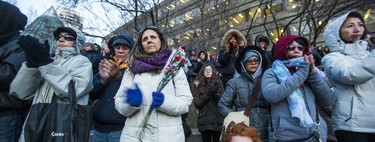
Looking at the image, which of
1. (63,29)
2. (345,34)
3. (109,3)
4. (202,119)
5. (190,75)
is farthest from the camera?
(109,3)

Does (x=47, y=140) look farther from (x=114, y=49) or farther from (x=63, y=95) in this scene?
(x=114, y=49)

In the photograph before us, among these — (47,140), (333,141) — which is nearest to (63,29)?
(47,140)

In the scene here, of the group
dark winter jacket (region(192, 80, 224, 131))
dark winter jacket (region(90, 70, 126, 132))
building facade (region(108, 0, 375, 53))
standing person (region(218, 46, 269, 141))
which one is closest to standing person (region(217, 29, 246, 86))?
dark winter jacket (region(192, 80, 224, 131))

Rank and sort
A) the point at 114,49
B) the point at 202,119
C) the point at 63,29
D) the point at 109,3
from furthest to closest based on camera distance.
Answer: the point at 109,3, the point at 202,119, the point at 114,49, the point at 63,29

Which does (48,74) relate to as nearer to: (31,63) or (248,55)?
(31,63)

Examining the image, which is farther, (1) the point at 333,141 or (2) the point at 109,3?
(2) the point at 109,3

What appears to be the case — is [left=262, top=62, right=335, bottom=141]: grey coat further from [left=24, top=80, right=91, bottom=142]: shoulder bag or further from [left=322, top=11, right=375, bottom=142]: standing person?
[left=24, top=80, right=91, bottom=142]: shoulder bag

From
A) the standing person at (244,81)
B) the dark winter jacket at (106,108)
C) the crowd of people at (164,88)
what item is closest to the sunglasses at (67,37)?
the crowd of people at (164,88)

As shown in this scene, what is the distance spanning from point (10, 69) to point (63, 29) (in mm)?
840

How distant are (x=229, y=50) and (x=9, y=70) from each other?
411cm

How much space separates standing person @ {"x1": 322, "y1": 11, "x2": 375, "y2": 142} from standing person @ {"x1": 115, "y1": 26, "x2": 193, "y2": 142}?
1.66 metres

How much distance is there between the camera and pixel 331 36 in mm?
3541

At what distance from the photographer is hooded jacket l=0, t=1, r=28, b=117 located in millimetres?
3201

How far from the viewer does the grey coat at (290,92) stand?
310 centimetres
